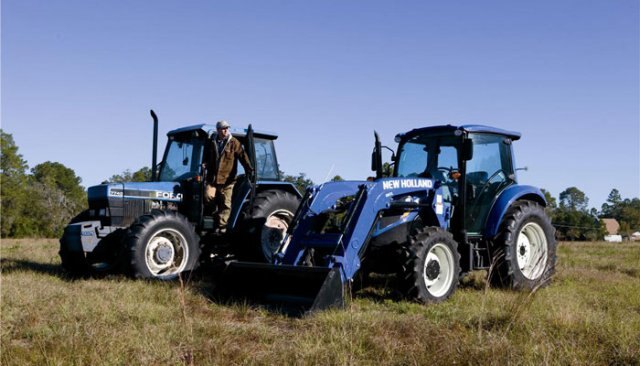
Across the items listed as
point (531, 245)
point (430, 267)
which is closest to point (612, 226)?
point (531, 245)

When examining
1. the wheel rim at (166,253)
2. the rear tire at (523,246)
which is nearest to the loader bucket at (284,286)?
the wheel rim at (166,253)

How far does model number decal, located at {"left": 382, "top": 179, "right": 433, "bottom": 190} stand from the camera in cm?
715

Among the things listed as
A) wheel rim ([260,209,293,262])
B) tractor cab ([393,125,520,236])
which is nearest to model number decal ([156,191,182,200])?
wheel rim ([260,209,293,262])

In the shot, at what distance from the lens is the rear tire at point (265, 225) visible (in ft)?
29.0

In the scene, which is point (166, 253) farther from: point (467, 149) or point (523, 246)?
point (523, 246)

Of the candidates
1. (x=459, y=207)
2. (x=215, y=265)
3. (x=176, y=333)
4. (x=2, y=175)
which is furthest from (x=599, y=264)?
(x=2, y=175)

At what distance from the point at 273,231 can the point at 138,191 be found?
2080mm

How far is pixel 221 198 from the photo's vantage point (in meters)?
9.02

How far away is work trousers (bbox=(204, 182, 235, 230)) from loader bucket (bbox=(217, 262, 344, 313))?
7.26 ft

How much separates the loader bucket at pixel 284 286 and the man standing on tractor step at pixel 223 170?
2263 mm

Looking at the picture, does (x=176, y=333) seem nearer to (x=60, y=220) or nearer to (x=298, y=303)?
(x=298, y=303)

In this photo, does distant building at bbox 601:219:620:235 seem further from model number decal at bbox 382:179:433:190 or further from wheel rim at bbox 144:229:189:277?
wheel rim at bbox 144:229:189:277

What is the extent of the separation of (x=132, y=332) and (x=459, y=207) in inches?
173

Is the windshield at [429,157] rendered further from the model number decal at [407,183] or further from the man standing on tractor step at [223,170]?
the man standing on tractor step at [223,170]
